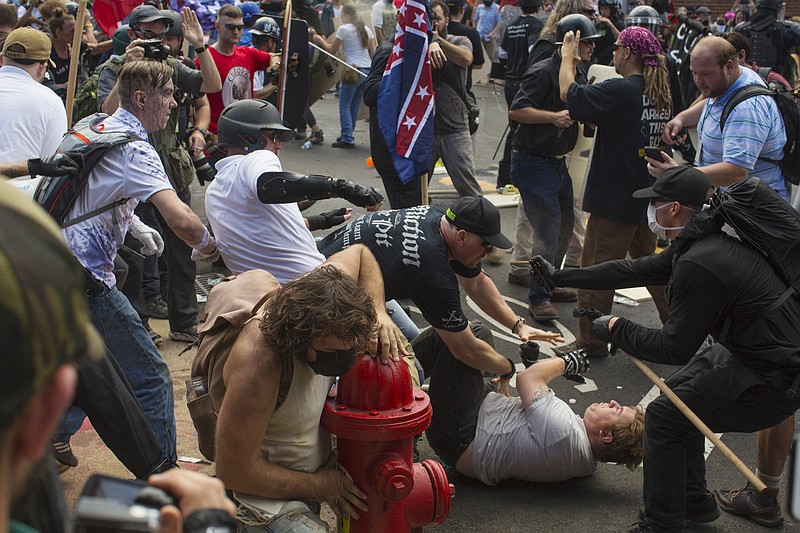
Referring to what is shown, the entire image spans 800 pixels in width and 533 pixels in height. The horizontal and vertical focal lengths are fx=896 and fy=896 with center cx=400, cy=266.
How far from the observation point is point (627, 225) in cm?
595

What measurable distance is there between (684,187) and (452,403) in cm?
147

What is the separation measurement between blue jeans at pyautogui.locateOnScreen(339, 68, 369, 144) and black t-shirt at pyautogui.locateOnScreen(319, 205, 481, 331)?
24.9 ft

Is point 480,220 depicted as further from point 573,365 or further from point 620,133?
point 620,133

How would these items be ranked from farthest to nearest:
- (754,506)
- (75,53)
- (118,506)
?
(75,53) → (754,506) → (118,506)

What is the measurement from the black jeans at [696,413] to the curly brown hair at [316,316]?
1604 mm

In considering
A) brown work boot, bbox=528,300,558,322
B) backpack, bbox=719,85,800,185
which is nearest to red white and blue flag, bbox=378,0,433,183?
brown work boot, bbox=528,300,558,322

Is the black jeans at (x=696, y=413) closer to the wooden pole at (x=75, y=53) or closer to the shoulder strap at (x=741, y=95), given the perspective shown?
the shoulder strap at (x=741, y=95)

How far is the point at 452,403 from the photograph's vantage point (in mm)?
4273

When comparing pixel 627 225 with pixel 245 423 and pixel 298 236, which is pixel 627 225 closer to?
pixel 298 236

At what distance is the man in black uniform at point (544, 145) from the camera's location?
6.50 metres

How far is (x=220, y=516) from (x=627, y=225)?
4.90m

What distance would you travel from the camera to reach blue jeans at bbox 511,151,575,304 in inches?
259

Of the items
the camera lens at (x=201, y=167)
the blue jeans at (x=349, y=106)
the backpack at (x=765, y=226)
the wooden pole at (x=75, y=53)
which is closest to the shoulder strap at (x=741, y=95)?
the backpack at (x=765, y=226)

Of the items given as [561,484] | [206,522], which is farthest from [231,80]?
[206,522]
